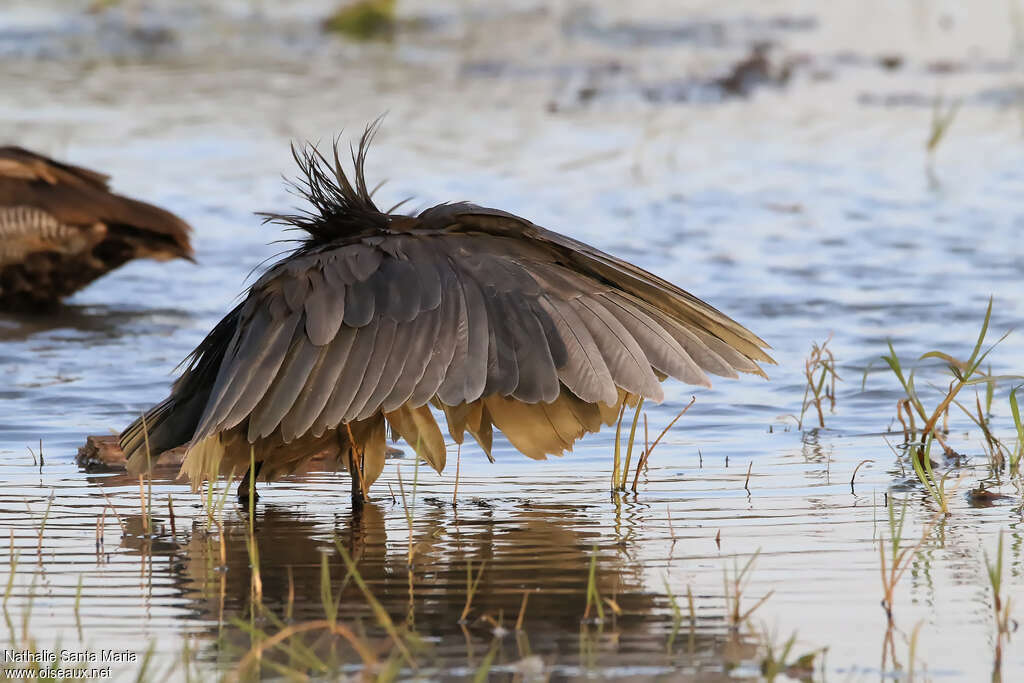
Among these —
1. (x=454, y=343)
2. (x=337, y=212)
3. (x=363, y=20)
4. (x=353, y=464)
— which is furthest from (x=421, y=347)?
(x=363, y=20)

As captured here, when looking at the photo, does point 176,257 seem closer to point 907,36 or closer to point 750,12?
point 907,36

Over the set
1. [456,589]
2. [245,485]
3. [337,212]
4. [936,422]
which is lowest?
[456,589]

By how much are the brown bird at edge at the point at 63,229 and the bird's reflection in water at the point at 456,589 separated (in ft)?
12.9

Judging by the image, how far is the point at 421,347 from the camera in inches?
189

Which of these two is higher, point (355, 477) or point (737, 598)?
point (355, 477)

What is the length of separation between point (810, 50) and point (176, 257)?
12.7 m

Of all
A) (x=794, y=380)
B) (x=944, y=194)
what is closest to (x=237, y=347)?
(x=794, y=380)

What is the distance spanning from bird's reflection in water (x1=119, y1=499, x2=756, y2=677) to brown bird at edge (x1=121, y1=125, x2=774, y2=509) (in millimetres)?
238

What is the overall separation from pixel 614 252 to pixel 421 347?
5660 mm

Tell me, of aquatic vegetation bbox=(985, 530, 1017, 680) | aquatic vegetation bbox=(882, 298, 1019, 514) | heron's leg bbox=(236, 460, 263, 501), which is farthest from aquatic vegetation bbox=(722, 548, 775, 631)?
heron's leg bbox=(236, 460, 263, 501)

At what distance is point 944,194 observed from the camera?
11812mm

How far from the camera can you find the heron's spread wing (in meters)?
4.74

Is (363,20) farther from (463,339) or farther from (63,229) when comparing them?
(463,339)

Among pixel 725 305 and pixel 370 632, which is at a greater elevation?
pixel 725 305
